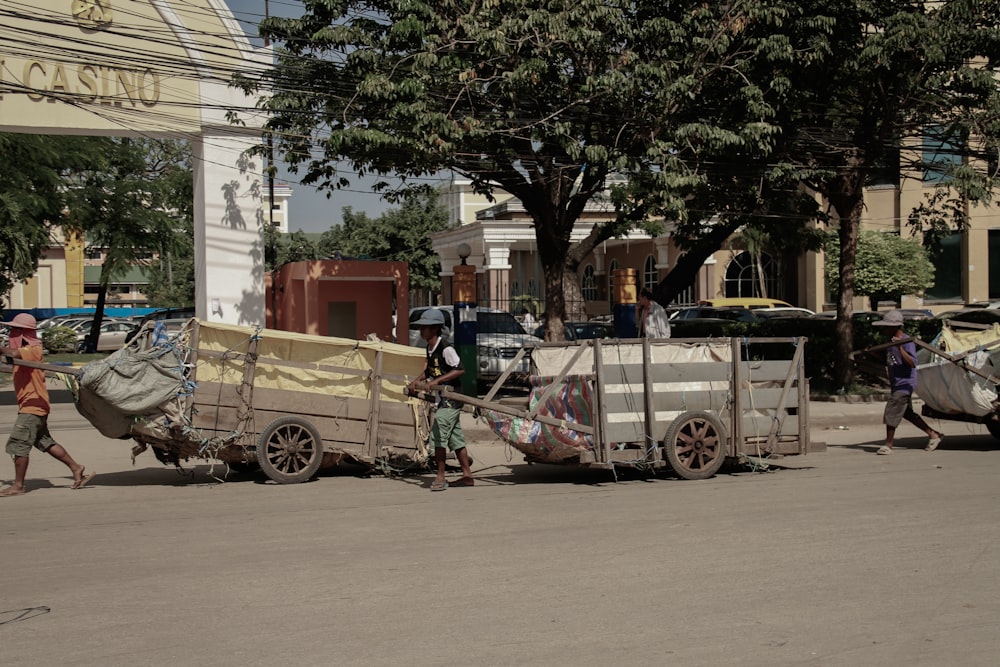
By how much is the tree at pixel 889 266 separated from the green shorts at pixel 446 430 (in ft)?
100

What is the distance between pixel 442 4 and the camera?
15.4 metres

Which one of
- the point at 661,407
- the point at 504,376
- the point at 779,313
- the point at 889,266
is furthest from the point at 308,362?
the point at 889,266

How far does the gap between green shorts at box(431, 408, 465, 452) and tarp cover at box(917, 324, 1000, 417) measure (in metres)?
6.14

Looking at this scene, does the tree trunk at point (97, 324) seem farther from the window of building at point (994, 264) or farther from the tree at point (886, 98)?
the window of building at point (994, 264)

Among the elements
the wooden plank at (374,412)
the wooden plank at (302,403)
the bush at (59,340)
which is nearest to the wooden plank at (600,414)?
the wooden plank at (302,403)

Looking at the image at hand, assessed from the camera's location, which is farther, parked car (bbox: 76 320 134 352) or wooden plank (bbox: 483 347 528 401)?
parked car (bbox: 76 320 134 352)

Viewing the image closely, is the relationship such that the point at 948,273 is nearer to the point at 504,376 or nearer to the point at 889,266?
the point at 889,266

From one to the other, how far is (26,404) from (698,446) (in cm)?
649

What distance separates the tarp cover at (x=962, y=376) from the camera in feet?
38.5

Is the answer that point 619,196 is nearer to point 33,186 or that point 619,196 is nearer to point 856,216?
point 856,216

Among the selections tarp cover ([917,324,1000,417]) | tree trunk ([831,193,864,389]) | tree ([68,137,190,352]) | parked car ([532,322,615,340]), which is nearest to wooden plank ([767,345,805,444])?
tarp cover ([917,324,1000,417])

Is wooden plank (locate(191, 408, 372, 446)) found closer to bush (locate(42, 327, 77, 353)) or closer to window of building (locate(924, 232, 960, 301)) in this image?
bush (locate(42, 327, 77, 353))

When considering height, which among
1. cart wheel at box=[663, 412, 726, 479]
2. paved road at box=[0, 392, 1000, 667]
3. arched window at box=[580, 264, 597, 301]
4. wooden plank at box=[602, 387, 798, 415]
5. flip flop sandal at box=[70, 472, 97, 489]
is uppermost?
arched window at box=[580, 264, 597, 301]

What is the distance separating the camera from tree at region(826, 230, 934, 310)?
123ft
